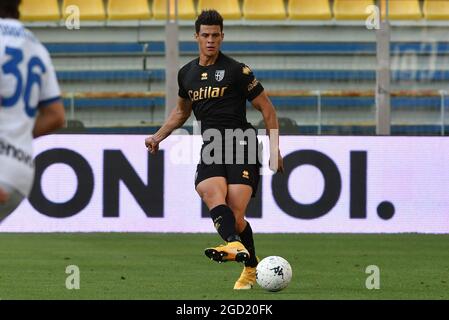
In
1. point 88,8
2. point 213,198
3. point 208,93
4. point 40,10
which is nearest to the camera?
point 213,198

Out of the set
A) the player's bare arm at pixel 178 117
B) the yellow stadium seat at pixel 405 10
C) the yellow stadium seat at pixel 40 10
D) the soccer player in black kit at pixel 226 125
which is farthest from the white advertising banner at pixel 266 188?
the soccer player in black kit at pixel 226 125

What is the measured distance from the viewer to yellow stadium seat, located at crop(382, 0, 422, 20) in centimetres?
1886

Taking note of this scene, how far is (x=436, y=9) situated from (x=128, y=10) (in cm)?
459

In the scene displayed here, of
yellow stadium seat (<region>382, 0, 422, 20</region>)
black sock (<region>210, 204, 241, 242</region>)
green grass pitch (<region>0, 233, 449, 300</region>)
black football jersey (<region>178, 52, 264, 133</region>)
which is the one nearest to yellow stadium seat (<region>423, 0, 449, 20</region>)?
yellow stadium seat (<region>382, 0, 422, 20</region>)

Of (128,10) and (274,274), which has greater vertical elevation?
(128,10)

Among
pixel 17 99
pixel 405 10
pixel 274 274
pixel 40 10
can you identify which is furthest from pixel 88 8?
pixel 17 99

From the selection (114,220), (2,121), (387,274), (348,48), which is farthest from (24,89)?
(348,48)

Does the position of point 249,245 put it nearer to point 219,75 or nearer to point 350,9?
point 219,75

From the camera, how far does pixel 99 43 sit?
18.5 m

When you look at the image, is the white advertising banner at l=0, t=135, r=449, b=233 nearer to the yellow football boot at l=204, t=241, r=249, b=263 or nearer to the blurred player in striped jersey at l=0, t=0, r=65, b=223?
the yellow football boot at l=204, t=241, r=249, b=263

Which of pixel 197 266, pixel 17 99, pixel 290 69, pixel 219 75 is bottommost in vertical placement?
pixel 197 266

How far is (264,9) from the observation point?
1947 centimetres

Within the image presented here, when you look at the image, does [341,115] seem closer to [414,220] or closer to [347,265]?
[414,220]

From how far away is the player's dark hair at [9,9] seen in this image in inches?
214
